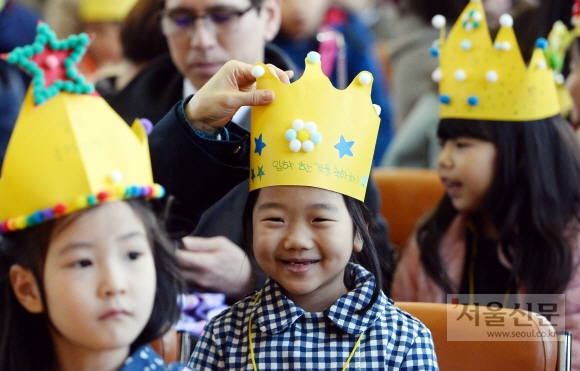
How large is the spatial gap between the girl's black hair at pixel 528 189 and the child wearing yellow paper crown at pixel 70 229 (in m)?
1.21

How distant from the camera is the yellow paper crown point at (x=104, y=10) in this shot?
168 inches

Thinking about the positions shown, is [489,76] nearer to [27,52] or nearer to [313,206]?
[313,206]

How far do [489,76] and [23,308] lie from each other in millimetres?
1368

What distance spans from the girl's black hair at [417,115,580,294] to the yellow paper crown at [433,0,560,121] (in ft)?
0.11

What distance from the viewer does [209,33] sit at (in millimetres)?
2123

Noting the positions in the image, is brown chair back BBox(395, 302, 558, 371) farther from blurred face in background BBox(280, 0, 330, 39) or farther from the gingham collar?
blurred face in background BBox(280, 0, 330, 39)

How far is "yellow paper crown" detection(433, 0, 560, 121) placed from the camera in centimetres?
216

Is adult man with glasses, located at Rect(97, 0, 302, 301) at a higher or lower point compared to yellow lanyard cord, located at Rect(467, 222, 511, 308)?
higher

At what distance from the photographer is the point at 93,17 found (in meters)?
4.32

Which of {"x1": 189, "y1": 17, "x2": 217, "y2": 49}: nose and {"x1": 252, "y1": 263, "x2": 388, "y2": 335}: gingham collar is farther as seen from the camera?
{"x1": 189, "y1": 17, "x2": 217, "y2": 49}: nose

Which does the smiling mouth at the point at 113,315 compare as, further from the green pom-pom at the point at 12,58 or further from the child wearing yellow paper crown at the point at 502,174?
the child wearing yellow paper crown at the point at 502,174

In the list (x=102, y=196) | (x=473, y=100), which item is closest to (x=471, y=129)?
(x=473, y=100)

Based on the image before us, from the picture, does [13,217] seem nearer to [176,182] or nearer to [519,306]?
[176,182]

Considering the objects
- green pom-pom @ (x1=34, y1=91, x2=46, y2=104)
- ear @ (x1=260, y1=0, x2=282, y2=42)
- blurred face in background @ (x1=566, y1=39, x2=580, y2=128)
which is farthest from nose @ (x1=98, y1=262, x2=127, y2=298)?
blurred face in background @ (x1=566, y1=39, x2=580, y2=128)
